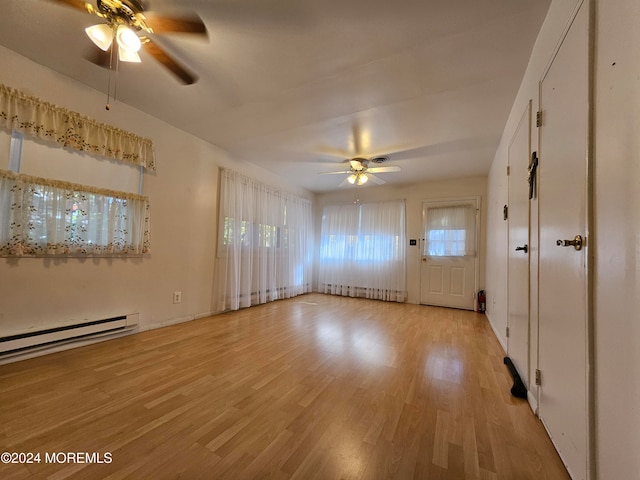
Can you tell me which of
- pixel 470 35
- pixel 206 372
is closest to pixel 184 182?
pixel 206 372

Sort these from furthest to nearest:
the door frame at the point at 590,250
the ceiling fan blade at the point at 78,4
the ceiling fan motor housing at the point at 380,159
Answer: the ceiling fan motor housing at the point at 380,159 → the ceiling fan blade at the point at 78,4 → the door frame at the point at 590,250

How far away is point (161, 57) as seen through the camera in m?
1.74

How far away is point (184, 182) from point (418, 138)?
3.03 metres

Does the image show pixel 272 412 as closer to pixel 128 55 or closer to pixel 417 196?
pixel 128 55

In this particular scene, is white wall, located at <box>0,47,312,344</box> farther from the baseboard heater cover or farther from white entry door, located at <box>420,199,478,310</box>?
white entry door, located at <box>420,199,478,310</box>

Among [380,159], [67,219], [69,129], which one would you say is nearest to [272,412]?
[67,219]

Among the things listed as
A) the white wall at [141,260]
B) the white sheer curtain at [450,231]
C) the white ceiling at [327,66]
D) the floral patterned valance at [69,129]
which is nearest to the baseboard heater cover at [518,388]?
the white ceiling at [327,66]

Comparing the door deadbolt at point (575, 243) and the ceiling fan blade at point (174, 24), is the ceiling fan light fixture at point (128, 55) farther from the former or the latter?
the door deadbolt at point (575, 243)

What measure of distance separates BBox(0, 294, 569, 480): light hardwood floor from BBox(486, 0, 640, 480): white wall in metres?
0.52

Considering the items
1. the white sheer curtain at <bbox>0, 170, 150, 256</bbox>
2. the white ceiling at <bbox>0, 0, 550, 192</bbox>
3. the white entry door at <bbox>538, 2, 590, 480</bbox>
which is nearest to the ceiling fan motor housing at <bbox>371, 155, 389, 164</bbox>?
the white ceiling at <bbox>0, 0, 550, 192</bbox>

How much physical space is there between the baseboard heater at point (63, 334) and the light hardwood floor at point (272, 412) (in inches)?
5.1

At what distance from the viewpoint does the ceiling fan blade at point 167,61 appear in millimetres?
1676

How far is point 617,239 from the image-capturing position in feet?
2.61

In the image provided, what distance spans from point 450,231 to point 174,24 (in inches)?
185
